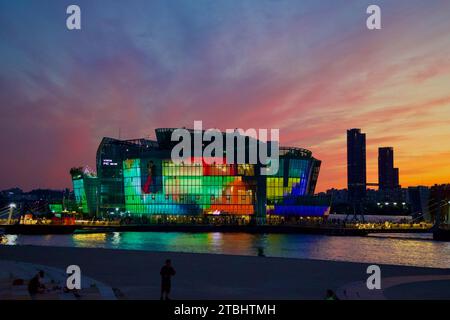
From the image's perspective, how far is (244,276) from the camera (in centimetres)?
2961

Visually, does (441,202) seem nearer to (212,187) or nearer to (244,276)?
(212,187)

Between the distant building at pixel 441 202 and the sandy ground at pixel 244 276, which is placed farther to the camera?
the distant building at pixel 441 202

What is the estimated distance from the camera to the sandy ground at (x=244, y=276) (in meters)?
23.6

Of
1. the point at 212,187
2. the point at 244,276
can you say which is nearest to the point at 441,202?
the point at 212,187

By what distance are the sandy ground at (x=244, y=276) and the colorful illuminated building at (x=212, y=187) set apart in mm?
93584

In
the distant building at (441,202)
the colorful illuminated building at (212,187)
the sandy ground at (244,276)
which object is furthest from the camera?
the colorful illuminated building at (212,187)

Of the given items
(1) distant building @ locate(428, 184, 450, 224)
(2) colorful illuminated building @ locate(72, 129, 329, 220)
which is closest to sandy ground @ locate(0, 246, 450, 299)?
(1) distant building @ locate(428, 184, 450, 224)

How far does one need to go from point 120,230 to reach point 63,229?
12335mm

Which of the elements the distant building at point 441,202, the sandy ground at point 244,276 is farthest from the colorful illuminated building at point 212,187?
the sandy ground at point 244,276

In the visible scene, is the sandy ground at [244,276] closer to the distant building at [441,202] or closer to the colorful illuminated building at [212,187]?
the distant building at [441,202]

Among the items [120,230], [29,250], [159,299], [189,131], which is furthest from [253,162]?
[159,299]

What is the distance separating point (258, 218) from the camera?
133 meters

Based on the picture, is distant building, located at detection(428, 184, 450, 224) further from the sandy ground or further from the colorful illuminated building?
the sandy ground
